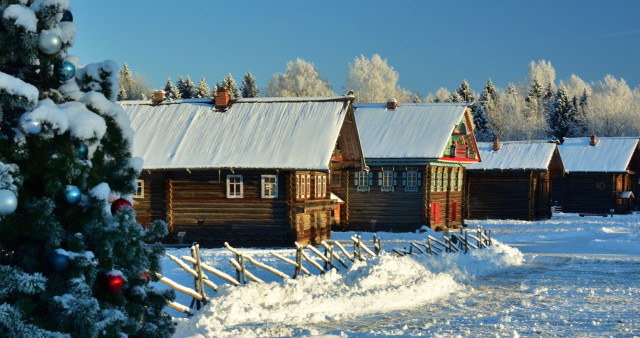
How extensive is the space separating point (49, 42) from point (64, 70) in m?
0.32

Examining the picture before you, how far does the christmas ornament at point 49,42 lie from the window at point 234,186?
2259 cm

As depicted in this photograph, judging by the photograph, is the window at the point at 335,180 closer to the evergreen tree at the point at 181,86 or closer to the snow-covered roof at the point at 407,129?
the snow-covered roof at the point at 407,129

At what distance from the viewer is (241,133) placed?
99.7 ft

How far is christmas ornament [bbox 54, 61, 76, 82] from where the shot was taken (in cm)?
657

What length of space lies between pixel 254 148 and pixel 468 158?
1784cm

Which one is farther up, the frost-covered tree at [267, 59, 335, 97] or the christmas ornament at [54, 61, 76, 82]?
the frost-covered tree at [267, 59, 335, 97]

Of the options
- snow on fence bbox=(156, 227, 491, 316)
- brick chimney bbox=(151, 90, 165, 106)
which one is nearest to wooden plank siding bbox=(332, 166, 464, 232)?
brick chimney bbox=(151, 90, 165, 106)

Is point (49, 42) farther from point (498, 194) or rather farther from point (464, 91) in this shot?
point (464, 91)

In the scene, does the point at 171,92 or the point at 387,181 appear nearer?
the point at 387,181

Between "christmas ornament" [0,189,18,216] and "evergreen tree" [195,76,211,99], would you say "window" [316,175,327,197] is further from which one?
"evergreen tree" [195,76,211,99]

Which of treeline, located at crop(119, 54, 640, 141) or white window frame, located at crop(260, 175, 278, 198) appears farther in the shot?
treeline, located at crop(119, 54, 640, 141)

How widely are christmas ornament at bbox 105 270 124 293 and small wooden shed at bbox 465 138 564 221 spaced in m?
43.8

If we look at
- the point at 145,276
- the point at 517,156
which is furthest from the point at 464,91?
the point at 145,276

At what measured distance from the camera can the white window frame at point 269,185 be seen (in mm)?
28750
